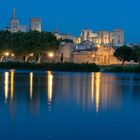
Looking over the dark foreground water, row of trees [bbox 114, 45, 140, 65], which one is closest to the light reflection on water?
the dark foreground water

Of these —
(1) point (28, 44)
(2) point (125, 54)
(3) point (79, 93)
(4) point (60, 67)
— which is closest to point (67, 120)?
(3) point (79, 93)

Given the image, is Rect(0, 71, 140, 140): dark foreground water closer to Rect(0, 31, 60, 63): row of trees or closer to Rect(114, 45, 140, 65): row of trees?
Rect(0, 31, 60, 63): row of trees

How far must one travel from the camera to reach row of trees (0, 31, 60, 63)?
107 meters

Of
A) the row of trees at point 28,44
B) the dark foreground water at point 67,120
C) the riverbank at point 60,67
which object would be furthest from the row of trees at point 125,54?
the dark foreground water at point 67,120

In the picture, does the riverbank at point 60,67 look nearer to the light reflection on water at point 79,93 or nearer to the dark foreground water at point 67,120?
the light reflection on water at point 79,93

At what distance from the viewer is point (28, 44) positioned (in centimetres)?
10700

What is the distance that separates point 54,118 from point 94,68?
2800 inches

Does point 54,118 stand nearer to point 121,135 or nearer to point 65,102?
point 121,135

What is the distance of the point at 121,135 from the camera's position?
45.6ft

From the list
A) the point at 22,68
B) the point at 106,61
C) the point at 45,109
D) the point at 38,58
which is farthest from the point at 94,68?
the point at 45,109

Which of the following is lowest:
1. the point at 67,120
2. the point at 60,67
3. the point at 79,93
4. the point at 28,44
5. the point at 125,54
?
the point at 67,120

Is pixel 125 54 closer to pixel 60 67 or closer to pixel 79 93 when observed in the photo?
pixel 60 67

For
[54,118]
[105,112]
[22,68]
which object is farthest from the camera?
[22,68]

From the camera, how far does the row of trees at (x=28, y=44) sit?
10719 centimetres
